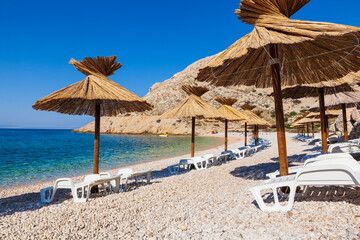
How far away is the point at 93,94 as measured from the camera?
4.96 metres

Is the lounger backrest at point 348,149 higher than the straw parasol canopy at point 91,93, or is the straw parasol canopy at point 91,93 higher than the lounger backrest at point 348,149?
the straw parasol canopy at point 91,93

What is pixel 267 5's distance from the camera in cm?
349

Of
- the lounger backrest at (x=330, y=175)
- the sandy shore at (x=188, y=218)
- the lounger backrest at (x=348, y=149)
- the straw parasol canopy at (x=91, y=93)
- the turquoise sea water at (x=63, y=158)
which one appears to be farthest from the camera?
the turquoise sea water at (x=63, y=158)

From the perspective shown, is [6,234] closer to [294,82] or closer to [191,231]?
[191,231]

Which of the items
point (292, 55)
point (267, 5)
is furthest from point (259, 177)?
point (267, 5)

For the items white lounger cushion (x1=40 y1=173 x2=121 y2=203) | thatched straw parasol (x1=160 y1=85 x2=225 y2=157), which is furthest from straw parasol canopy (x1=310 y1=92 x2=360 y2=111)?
white lounger cushion (x1=40 y1=173 x2=121 y2=203)

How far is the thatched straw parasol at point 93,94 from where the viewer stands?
492cm

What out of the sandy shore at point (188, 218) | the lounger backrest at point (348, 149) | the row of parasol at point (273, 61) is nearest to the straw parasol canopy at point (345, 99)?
the lounger backrest at point (348, 149)

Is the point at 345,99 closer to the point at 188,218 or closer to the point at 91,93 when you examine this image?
the point at 188,218

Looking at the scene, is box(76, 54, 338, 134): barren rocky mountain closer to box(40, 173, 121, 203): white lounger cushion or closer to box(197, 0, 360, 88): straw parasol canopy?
box(197, 0, 360, 88): straw parasol canopy

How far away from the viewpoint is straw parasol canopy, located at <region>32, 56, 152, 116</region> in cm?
491

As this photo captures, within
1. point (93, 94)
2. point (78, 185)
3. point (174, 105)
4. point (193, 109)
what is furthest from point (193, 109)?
point (174, 105)

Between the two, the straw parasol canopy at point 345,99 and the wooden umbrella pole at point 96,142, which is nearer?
the wooden umbrella pole at point 96,142

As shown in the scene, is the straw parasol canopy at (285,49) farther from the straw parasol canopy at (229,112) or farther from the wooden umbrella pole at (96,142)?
the straw parasol canopy at (229,112)
